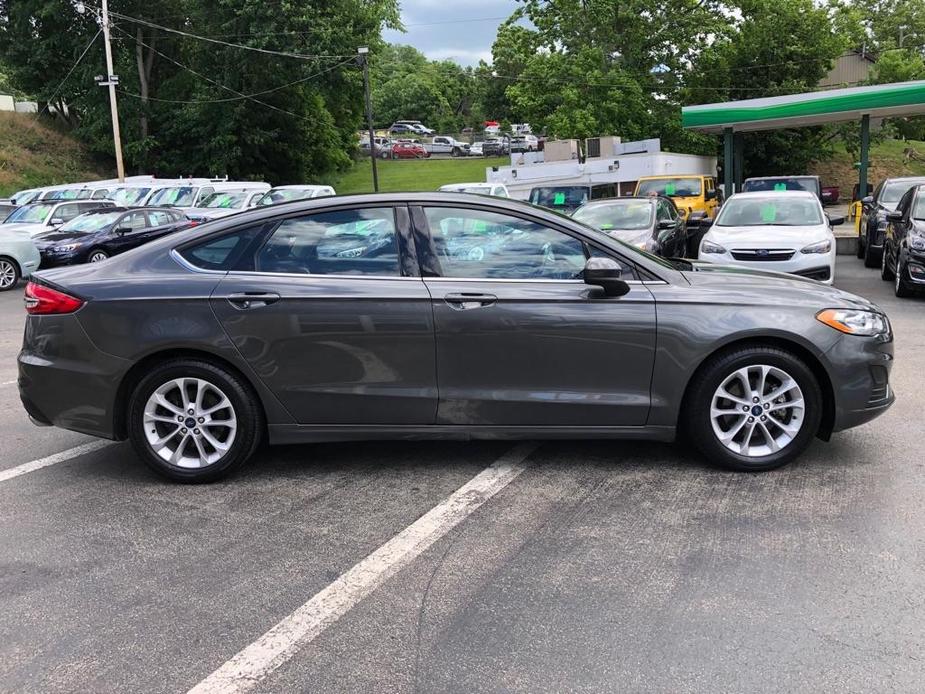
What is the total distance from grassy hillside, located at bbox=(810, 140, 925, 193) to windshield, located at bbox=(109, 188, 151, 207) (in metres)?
31.7

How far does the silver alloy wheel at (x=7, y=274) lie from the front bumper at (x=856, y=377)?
15.1 m

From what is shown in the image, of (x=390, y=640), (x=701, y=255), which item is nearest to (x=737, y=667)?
(x=390, y=640)

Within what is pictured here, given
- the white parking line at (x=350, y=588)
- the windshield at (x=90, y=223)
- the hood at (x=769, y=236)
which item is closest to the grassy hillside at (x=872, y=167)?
the hood at (x=769, y=236)

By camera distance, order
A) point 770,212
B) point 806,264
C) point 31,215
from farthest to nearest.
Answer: point 31,215
point 770,212
point 806,264

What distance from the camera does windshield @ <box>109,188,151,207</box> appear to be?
81.9 feet

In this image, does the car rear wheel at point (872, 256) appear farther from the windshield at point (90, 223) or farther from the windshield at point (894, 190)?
the windshield at point (90, 223)

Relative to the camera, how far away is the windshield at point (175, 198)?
76.1 feet

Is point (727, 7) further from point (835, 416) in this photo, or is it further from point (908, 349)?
point (835, 416)

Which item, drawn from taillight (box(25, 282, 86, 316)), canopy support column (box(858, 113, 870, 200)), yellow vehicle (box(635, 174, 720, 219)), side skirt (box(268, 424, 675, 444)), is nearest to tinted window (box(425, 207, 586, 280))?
side skirt (box(268, 424, 675, 444))

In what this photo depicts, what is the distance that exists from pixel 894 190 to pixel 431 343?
14609mm

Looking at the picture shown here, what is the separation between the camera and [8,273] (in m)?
15.1

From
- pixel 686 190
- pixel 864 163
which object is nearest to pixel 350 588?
pixel 686 190

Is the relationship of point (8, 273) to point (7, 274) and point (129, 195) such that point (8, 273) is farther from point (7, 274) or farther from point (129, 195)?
point (129, 195)

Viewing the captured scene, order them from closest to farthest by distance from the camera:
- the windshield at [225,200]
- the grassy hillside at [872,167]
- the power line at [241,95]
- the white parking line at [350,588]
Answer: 1. the white parking line at [350,588]
2. the windshield at [225,200]
3. the power line at [241,95]
4. the grassy hillside at [872,167]
